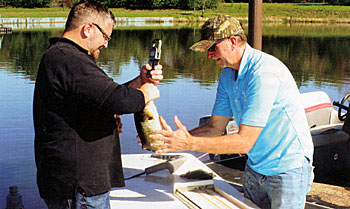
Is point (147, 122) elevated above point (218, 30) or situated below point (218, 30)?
below

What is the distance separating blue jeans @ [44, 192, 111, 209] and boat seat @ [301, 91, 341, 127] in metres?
4.38

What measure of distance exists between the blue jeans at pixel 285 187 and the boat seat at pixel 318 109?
359cm

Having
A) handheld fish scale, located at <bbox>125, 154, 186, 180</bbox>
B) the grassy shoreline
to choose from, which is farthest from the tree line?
handheld fish scale, located at <bbox>125, 154, 186, 180</bbox>

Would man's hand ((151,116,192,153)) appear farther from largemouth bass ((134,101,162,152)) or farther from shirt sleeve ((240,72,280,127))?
shirt sleeve ((240,72,280,127))

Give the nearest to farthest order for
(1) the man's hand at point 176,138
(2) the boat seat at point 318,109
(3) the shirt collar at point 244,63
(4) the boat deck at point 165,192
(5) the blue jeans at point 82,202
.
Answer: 1. (5) the blue jeans at point 82,202
2. (1) the man's hand at point 176,138
3. (3) the shirt collar at point 244,63
4. (4) the boat deck at point 165,192
5. (2) the boat seat at point 318,109

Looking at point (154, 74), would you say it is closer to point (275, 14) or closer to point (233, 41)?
point (233, 41)

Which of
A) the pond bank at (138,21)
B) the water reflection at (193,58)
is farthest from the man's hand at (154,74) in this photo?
the pond bank at (138,21)

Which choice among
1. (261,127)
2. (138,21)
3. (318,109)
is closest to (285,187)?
(261,127)

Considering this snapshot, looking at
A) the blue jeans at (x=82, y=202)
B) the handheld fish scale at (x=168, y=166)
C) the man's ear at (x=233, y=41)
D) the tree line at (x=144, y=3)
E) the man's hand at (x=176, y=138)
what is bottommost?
the handheld fish scale at (x=168, y=166)

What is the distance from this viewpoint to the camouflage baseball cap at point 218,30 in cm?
293

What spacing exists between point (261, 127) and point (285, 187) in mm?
442

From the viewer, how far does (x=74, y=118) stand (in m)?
2.50

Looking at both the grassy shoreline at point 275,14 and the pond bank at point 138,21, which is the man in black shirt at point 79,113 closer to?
the pond bank at point 138,21

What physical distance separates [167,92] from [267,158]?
1325cm
